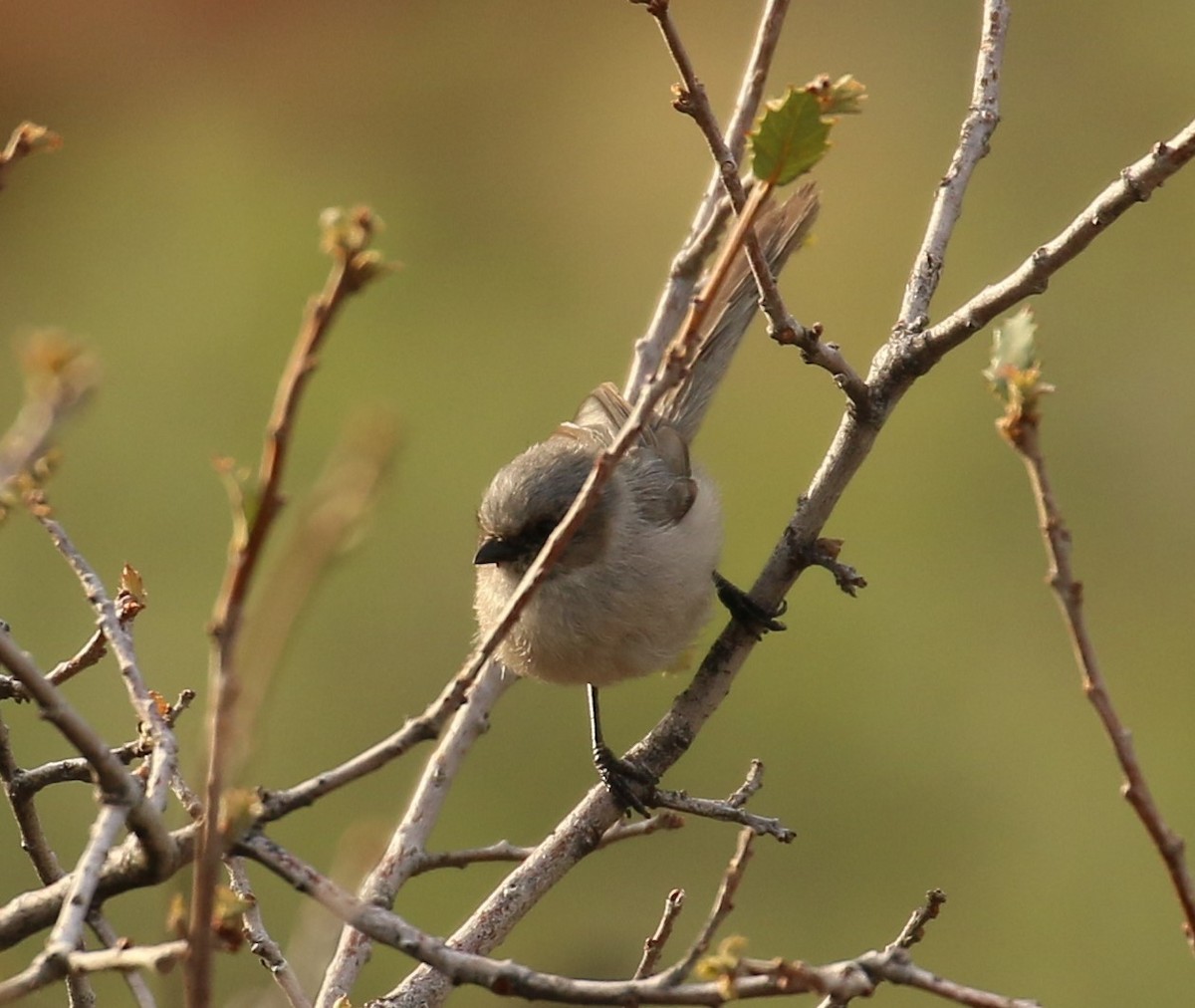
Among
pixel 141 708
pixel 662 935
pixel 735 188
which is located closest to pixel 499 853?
pixel 662 935

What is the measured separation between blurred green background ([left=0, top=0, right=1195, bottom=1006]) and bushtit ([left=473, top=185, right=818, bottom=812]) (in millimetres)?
1817

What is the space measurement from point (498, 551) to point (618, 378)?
5.44m

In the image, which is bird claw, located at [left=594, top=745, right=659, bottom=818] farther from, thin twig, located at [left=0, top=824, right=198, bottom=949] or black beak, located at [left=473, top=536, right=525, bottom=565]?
thin twig, located at [left=0, top=824, right=198, bottom=949]

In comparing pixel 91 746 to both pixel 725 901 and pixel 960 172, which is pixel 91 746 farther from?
pixel 960 172

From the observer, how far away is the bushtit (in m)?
3.33

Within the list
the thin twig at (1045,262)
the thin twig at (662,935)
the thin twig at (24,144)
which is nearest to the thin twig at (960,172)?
the thin twig at (1045,262)

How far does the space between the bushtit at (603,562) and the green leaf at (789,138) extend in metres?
1.75

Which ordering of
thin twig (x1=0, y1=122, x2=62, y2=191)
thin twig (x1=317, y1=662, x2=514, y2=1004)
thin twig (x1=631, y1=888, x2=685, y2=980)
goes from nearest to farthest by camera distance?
thin twig (x1=0, y1=122, x2=62, y2=191), thin twig (x1=631, y1=888, x2=685, y2=980), thin twig (x1=317, y1=662, x2=514, y2=1004)

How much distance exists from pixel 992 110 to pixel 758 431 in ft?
20.2

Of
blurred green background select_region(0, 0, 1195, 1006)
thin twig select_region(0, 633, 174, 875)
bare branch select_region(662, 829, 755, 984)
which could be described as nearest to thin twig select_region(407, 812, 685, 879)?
A: bare branch select_region(662, 829, 755, 984)

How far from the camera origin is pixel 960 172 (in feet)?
8.85

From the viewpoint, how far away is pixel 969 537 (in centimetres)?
810

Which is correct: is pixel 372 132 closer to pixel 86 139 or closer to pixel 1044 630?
pixel 86 139

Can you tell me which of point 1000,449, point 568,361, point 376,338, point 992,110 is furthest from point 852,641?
point 992,110
